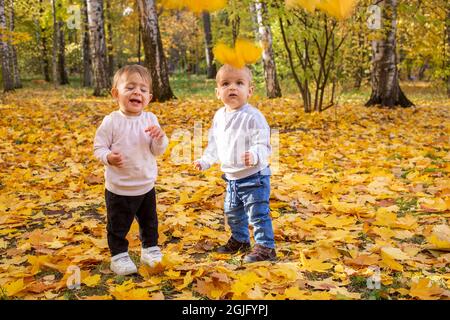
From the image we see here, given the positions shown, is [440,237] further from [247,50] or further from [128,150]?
[128,150]

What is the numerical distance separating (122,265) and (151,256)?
176mm

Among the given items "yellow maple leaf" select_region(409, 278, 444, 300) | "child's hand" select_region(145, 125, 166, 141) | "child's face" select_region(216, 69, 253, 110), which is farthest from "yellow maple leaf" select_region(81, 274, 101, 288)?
"yellow maple leaf" select_region(409, 278, 444, 300)

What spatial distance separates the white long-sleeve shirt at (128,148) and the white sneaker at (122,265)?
1.22ft

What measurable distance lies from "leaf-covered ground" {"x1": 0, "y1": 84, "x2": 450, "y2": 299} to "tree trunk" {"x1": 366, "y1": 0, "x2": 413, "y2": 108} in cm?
386

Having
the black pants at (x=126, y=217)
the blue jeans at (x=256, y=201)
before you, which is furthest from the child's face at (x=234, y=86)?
the black pants at (x=126, y=217)

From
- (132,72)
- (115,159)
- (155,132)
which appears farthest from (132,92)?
(115,159)

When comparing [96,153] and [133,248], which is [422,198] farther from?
[96,153]

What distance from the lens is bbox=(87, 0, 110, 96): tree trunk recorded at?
13523 mm

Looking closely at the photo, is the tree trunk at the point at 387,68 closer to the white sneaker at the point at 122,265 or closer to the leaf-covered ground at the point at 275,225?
the leaf-covered ground at the point at 275,225

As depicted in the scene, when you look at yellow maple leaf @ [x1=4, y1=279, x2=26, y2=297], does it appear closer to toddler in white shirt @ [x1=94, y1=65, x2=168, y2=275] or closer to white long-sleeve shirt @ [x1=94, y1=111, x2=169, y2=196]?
toddler in white shirt @ [x1=94, y1=65, x2=168, y2=275]

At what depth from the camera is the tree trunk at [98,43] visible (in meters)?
13.5

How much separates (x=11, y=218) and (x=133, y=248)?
1.27 meters

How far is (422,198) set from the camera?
402 centimetres

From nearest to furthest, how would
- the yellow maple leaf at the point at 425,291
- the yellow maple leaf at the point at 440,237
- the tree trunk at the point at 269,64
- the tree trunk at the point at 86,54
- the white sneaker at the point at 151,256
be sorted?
the yellow maple leaf at the point at 425,291
the white sneaker at the point at 151,256
the yellow maple leaf at the point at 440,237
the tree trunk at the point at 269,64
the tree trunk at the point at 86,54
